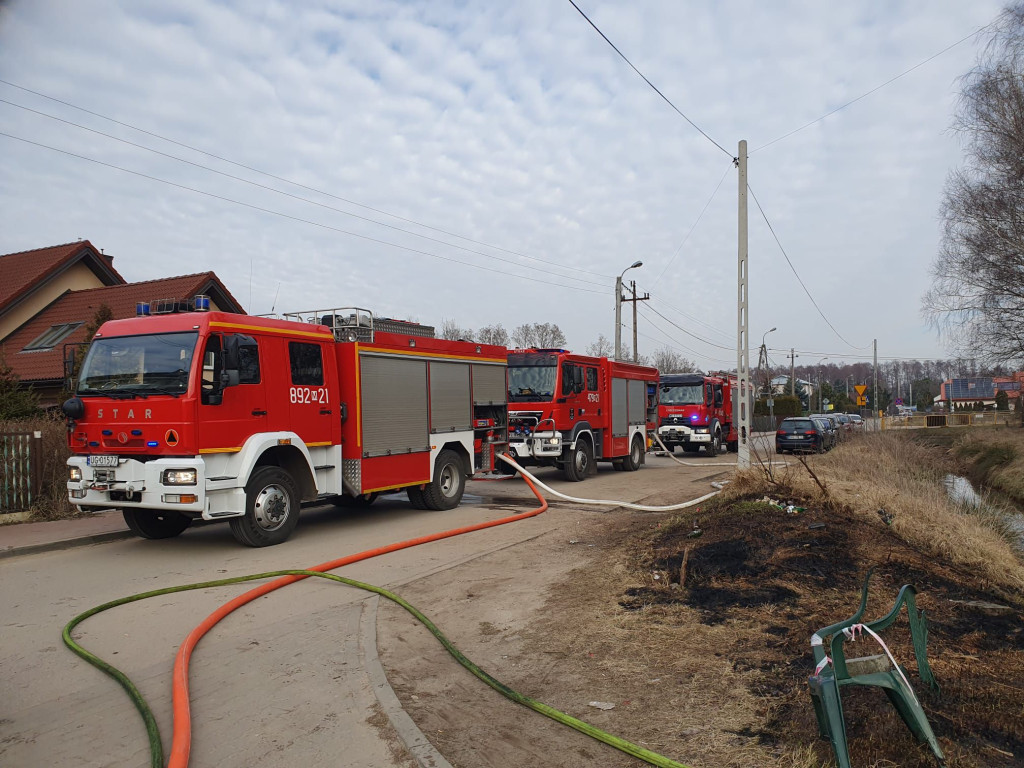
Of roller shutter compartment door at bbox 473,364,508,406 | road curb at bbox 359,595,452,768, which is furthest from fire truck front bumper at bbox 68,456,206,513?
roller shutter compartment door at bbox 473,364,508,406

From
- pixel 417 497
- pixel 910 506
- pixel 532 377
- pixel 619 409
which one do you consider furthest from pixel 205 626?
pixel 619 409

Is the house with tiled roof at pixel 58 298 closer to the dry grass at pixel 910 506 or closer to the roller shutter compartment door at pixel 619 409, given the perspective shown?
the roller shutter compartment door at pixel 619 409

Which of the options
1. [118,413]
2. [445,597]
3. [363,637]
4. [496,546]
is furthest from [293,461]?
[363,637]

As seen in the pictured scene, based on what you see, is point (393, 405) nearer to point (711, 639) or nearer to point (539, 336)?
point (711, 639)

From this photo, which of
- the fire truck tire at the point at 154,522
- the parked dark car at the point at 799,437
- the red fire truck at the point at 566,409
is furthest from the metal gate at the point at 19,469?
the parked dark car at the point at 799,437

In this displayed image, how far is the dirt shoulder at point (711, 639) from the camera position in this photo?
3.76m

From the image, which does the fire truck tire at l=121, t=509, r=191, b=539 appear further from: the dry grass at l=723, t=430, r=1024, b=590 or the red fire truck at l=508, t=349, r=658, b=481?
the dry grass at l=723, t=430, r=1024, b=590

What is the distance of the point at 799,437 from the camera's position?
90.4 ft

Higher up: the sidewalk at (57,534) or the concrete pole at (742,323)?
the concrete pole at (742,323)

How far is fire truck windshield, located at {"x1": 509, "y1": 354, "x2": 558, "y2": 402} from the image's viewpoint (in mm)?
16281

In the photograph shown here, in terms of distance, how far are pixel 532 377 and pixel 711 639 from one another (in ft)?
37.1

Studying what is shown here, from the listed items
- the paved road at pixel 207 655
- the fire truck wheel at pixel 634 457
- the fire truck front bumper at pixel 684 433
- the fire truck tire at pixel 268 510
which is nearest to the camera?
the paved road at pixel 207 655

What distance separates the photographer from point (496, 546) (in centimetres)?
959

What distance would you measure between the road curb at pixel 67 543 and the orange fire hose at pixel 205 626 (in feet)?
12.3
